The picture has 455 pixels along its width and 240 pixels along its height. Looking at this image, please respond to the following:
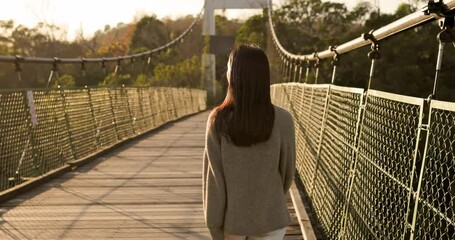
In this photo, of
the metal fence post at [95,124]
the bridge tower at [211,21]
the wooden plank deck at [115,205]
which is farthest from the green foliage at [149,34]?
the wooden plank deck at [115,205]

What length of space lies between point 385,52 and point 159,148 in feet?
70.2

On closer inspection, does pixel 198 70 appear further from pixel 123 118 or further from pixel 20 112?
pixel 20 112

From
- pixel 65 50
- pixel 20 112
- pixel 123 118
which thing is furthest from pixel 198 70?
pixel 20 112

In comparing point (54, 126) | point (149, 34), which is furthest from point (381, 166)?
point (149, 34)

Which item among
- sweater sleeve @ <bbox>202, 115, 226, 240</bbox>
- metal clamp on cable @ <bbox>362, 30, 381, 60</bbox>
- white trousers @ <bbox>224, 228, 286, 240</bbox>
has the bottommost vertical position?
white trousers @ <bbox>224, 228, 286, 240</bbox>

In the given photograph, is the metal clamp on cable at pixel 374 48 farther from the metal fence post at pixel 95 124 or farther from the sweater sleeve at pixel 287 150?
the metal fence post at pixel 95 124

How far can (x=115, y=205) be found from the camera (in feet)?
14.5

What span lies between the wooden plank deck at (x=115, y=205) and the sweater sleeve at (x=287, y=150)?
1.74 metres

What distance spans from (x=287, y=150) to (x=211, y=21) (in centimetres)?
3304

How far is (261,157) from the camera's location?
A: 5.94 ft

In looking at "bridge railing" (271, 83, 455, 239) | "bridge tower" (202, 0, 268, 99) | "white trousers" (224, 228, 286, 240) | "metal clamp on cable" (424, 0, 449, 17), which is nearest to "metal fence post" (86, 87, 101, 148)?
"bridge railing" (271, 83, 455, 239)

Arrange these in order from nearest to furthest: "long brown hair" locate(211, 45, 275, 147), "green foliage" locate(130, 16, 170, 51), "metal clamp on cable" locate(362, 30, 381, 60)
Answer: "long brown hair" locate(211, 45, 275, 147), "metal clamp on cable" locate(362, 30, 381, 60), "green foliage" locate(130, 16, 170, 51)

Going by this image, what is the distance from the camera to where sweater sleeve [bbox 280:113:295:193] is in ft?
6.03

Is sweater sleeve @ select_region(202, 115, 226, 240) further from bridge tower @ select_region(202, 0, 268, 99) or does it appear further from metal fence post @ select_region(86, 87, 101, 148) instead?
bridge tower @ select_region(202, 0, 268, 99)
